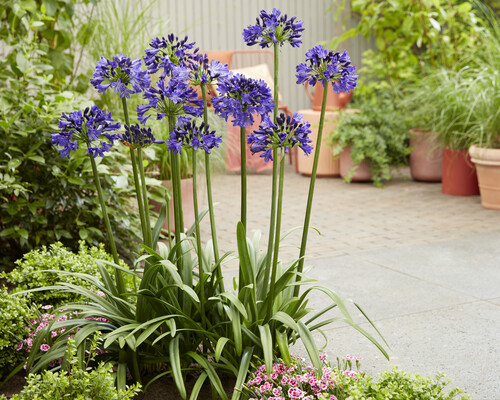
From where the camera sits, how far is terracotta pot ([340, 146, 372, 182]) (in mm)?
6512

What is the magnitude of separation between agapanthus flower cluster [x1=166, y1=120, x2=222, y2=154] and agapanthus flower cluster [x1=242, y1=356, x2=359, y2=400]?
2.13 feet

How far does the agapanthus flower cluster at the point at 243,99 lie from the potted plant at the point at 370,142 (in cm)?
448

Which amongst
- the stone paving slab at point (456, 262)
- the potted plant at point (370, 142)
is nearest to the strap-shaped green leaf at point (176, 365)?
the stone paving slab at point (456, 262)

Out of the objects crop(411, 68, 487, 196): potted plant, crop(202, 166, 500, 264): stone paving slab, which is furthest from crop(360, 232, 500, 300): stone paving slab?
crop(411, 68, 487, 196): potted plant

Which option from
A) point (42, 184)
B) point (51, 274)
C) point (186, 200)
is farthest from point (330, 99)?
point (51, 274)

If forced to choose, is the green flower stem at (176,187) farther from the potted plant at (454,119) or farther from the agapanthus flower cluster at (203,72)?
the potted plant at (454,119)

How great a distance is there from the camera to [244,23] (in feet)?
28.6

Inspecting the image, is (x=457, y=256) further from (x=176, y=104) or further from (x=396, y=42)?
(x=396, y=42)

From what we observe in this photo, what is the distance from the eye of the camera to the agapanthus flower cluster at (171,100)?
1.84 m

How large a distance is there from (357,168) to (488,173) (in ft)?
5.04

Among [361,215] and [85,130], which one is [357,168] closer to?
[361,215]

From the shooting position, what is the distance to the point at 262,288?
2.07 metres

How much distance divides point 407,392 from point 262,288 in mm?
555

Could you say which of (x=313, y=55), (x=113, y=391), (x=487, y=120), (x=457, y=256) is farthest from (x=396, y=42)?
(x=113, y=391)
